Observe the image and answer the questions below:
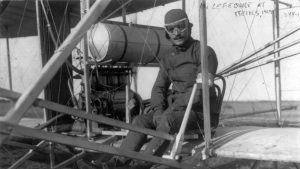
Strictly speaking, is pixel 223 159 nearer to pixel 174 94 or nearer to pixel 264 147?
pixel 174 94

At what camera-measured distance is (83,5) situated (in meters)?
4.96

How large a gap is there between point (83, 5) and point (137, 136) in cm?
224

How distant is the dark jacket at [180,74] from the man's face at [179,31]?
79 mm

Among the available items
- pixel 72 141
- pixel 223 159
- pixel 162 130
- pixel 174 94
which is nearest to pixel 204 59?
pixel 162 130

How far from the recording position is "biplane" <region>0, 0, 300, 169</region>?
2219 mm

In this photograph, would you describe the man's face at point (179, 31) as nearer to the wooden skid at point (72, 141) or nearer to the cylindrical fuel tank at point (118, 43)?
the wooden skid at point (72, 141)

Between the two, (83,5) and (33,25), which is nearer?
(83,5)

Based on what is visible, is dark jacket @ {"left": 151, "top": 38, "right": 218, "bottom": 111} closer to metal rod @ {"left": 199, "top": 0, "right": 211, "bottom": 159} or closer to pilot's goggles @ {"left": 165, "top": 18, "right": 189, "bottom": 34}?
pilot's goggles @ {"left": 165, "top": 18, "right": 189, "bottom": 34}

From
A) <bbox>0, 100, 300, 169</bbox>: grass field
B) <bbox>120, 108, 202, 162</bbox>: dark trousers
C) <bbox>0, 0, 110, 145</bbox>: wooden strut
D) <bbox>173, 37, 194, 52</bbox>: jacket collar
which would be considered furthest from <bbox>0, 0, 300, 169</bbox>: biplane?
<bbox>173, 37, 194, 52</bbox>: jacket collar

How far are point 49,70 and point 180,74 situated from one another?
196 cm

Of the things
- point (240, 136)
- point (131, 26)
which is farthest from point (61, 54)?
point (131, 26)

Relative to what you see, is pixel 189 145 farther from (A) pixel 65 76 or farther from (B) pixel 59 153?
(A) pixel 65 76

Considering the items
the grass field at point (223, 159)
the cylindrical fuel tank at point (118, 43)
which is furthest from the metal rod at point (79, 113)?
the cylindrical fuel tank at point (118, 43)

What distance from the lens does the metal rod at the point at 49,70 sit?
1.91 meters
